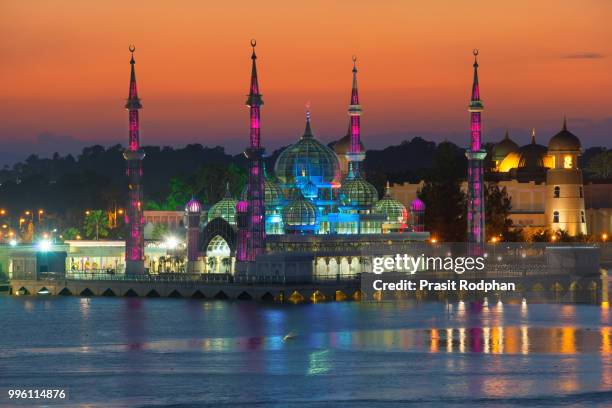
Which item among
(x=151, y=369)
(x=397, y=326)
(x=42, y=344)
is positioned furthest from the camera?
(x=397, y=326)

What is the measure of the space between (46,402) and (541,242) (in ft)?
290

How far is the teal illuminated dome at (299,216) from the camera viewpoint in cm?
13300

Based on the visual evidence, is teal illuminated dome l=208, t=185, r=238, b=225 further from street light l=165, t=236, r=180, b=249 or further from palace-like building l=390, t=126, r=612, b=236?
palace-like building l=390, t=126, r=612, b=236

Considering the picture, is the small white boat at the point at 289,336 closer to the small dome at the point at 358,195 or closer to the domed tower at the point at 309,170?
the small dome at the point at 358,195

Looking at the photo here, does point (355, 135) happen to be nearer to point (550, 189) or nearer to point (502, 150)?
point (550, 189)

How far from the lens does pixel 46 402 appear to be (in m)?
69.9

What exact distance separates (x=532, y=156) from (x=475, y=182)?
4956cm

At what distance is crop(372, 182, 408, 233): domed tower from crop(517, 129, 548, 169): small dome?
48.5 metres

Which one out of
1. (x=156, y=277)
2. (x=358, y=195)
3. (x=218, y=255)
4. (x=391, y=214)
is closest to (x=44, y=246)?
(x=156, y=277)

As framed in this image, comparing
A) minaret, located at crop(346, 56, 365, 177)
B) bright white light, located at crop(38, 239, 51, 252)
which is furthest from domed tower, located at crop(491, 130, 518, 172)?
bright white light, located at crop(38, 239, 51, 252)

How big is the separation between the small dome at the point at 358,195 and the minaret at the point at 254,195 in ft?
37.7

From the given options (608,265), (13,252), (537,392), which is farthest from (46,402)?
(608,265)

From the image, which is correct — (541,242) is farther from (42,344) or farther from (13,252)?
(42,344)

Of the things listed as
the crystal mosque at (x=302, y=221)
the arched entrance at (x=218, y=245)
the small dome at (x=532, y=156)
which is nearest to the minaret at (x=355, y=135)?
the crystal mosque at (x=302, y=221)
